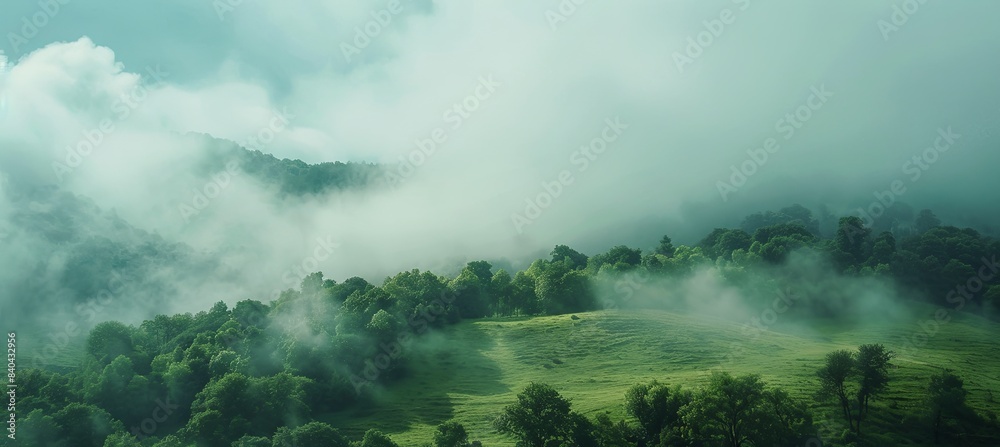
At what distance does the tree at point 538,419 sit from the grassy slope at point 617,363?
14.7 ft

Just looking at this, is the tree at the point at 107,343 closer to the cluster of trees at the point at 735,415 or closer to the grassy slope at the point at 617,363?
the grassy slope at the point at 617,363

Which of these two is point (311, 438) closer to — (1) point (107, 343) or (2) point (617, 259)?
(1) point (107, 343)

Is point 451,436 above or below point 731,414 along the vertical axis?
above

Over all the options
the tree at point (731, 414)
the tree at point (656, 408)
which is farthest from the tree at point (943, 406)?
the tree at point (656, 408)

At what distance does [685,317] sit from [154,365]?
9974 centimetres

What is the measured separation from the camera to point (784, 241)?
15638 centimetres

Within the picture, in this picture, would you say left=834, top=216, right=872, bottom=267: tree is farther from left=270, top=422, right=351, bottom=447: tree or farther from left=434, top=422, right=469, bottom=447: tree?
left=270, top=422, right=351, bottom=447: tree

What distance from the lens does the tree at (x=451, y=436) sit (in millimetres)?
57500

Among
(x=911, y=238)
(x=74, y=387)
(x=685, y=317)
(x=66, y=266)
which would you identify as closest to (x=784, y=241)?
(x=911, y=238)

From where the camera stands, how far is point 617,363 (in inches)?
3526

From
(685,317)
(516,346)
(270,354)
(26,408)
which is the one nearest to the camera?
(26,408)

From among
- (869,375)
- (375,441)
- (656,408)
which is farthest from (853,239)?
(375,441)

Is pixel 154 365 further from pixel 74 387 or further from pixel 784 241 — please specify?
pixel 784 241

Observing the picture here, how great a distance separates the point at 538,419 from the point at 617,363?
116 ft
